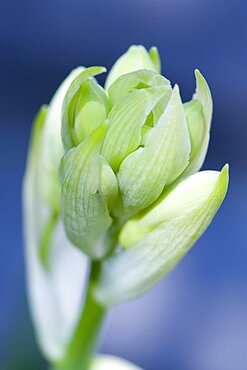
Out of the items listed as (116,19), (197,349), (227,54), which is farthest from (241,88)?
(197,349)

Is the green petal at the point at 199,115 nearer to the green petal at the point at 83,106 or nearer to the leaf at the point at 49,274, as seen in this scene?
the green petal at the point at 83,106

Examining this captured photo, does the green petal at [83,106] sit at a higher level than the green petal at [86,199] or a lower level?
higher

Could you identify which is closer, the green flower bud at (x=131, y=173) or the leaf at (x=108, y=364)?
the green flower bud at (x=131, y=173)

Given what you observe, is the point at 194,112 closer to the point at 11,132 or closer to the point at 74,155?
the point at 74,155

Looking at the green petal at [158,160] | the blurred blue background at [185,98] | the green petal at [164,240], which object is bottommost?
the blurred blue background at [185,98]

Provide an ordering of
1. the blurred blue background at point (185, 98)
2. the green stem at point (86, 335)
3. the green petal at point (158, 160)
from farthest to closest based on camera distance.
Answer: the blurred blue background at point (185, 98) < the green stem at point (86, 335) < the green petal at point (158, 160)

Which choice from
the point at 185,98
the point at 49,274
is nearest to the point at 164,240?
the point at 49,274

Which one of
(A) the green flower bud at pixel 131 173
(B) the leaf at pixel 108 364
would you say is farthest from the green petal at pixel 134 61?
(B) the leaf at pixel 108 364
